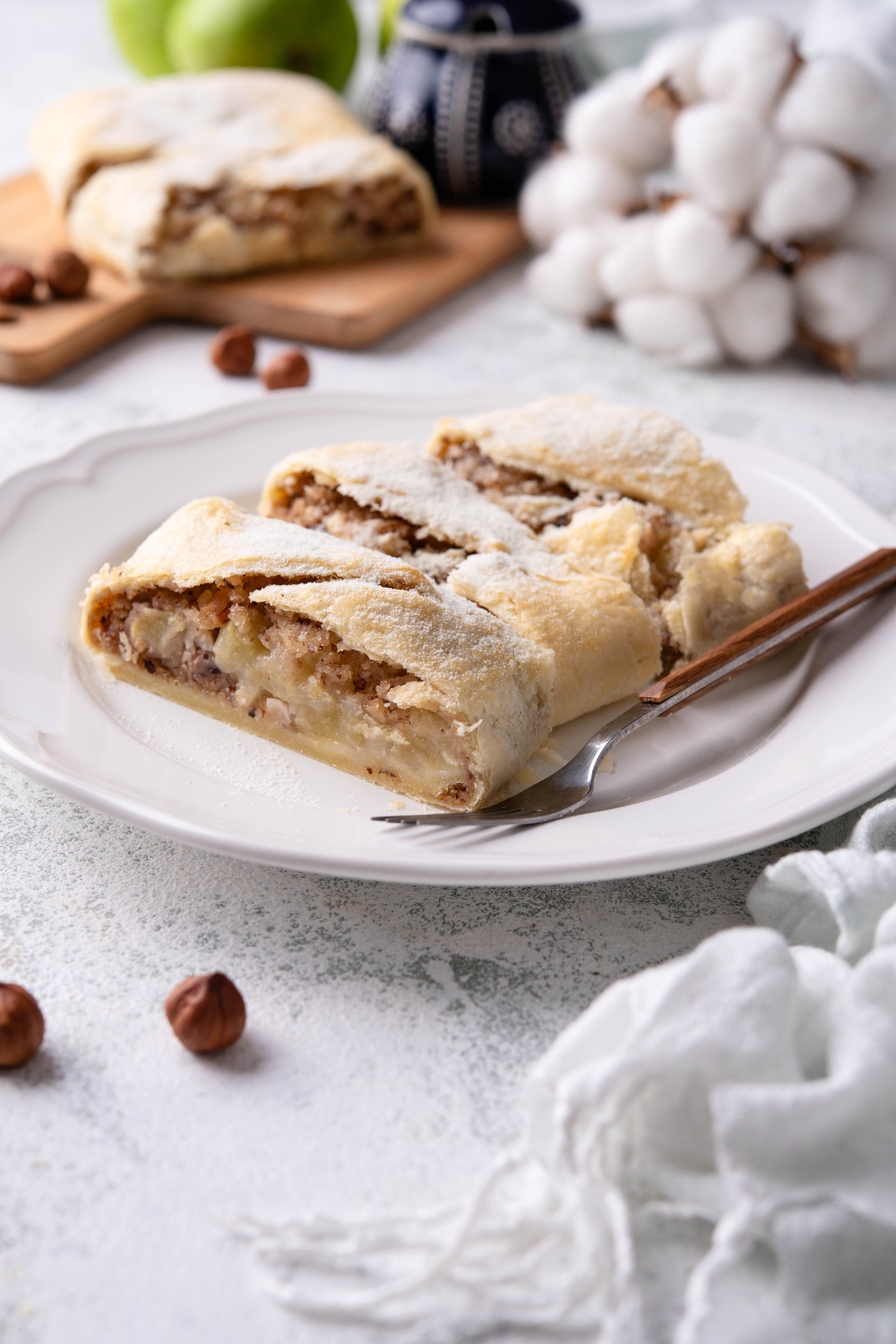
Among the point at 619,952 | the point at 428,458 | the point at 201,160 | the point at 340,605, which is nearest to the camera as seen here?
the point at 619,952

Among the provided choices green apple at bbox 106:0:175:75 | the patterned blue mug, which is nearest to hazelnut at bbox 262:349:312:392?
the patterned blue mug

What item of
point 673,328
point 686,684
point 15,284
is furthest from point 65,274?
point 686,684

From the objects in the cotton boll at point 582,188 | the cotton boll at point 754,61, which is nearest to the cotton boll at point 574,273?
the cotton boll at point 582,188

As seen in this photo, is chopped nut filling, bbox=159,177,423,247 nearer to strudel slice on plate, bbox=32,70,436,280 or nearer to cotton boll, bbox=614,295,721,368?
strudel slice on plate, bbox=32,70,436,280

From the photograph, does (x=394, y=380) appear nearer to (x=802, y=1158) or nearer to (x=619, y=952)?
(x=619, y=952)

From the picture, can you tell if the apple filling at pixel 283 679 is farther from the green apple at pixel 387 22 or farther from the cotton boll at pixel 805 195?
the green apple at pixel 387 22

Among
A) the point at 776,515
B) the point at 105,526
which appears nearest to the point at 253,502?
the point at 105,526
